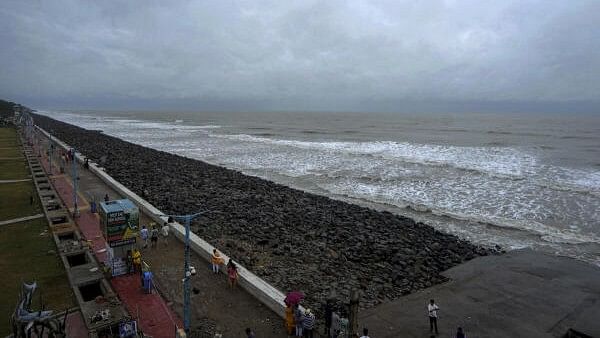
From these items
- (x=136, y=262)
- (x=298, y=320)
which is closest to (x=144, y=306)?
(x=136, y=262)

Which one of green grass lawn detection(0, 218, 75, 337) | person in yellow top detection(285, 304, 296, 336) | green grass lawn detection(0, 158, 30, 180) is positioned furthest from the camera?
green grass lawn detection(0, 158, 30, 180)

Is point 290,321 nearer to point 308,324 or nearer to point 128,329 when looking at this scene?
point 308,324

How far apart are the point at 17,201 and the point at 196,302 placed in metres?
17.7

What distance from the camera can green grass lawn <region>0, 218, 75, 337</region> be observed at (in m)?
12.5

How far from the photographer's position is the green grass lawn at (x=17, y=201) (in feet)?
71.2

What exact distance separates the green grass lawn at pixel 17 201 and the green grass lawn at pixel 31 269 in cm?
242

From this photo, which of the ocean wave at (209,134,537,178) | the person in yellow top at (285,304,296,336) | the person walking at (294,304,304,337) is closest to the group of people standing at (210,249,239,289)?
the person in yellow top at (285,304,296,336)

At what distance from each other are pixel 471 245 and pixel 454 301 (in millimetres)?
7519

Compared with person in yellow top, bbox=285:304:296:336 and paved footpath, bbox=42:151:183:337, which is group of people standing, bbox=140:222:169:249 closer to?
paved footpath, bbox=42:151:183:337

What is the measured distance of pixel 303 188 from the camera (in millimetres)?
36125

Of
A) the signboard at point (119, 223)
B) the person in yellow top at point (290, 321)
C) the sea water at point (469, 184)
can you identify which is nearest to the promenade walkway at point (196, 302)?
the person in yellow top at point (290, 321)

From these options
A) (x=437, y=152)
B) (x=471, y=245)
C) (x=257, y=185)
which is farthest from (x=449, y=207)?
(x=437, y=152)

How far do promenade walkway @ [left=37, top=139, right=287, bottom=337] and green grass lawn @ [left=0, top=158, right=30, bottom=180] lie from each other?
19.9 meters

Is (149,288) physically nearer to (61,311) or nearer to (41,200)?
(61,311)
